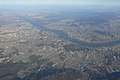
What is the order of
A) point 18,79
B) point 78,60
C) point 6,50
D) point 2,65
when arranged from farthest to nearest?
1. point 6,50
2. point 78,60
3. point 2,65
4. point 18,79

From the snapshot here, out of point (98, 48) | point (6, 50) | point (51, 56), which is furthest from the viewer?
point (98, 48)

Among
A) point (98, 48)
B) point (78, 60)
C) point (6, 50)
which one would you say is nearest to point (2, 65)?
point (6, 50)

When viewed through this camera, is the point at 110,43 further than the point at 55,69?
Yes

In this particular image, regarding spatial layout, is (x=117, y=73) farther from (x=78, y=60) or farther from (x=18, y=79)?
(x=18, y=79)

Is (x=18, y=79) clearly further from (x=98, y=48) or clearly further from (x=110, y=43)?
(x=110, y=43)

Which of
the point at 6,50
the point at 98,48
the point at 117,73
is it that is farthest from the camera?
the point at 98,48

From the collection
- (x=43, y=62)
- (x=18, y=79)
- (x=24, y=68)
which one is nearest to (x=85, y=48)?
(x=43, y=62)

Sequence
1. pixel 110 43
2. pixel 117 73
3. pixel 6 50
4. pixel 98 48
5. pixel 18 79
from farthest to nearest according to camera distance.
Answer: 1. pixel 110 43
2. pixel 98 48
3. pixel 6 50
4. pixel 117 73
5. pixel 18 79

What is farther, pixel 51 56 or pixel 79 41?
pixel 79 41
